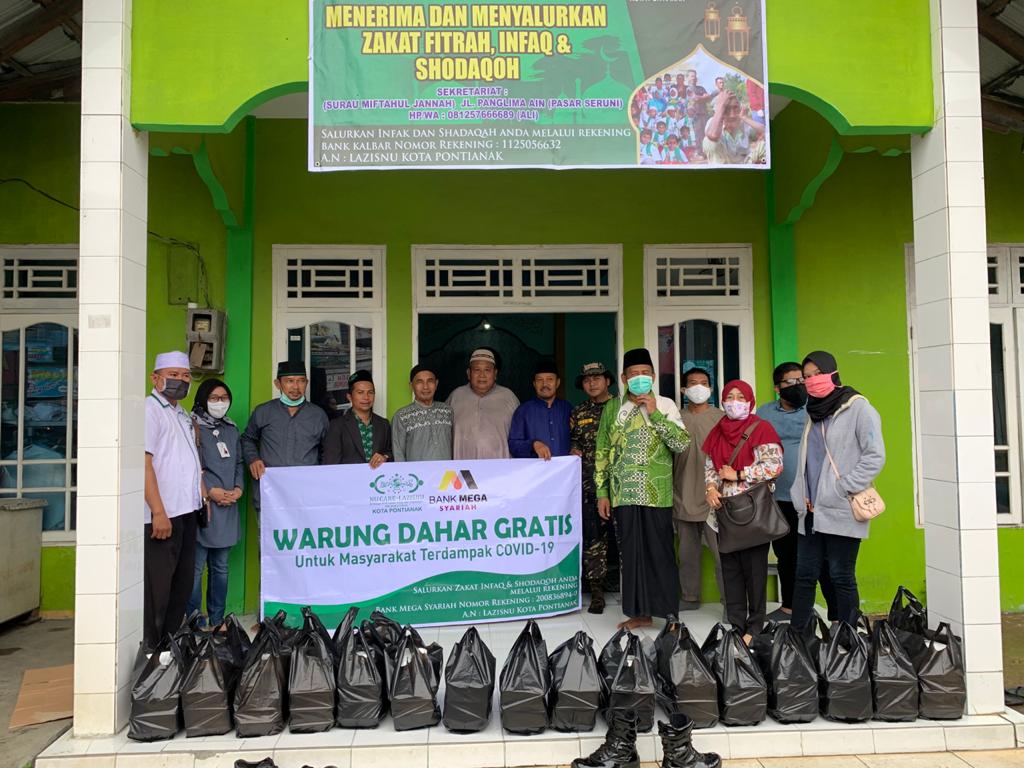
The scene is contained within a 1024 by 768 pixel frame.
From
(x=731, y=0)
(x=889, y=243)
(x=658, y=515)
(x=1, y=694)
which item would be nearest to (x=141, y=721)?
(x=1, y=694)

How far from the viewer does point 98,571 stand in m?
3.52

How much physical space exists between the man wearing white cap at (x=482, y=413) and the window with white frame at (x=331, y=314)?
693 millimetres

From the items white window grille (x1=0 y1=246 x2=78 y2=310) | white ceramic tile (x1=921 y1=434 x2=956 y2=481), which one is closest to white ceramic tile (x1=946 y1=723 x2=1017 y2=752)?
white ceramic tile (x1=921 y1=434 x2=956 y2=481)

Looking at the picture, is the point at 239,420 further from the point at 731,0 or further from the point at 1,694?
the point at 731,0

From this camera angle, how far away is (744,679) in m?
3.54

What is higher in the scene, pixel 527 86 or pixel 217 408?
pixel 527 86

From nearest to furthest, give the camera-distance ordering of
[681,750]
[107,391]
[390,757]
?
[681,750]
[390,757]
[107,391]

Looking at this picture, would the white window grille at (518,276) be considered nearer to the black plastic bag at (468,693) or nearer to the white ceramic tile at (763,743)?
the black plastic bag at (468,693)

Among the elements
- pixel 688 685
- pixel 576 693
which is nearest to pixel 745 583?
pixel 688 685

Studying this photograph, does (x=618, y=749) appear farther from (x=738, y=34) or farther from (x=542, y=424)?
(x=738, y=34)

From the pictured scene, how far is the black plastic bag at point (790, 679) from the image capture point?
3535mm

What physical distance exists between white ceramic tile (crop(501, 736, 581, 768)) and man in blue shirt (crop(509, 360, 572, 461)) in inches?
84.9

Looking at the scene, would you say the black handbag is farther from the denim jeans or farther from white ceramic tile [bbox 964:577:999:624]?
the denim jeans

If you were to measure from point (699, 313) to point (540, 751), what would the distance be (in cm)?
347
